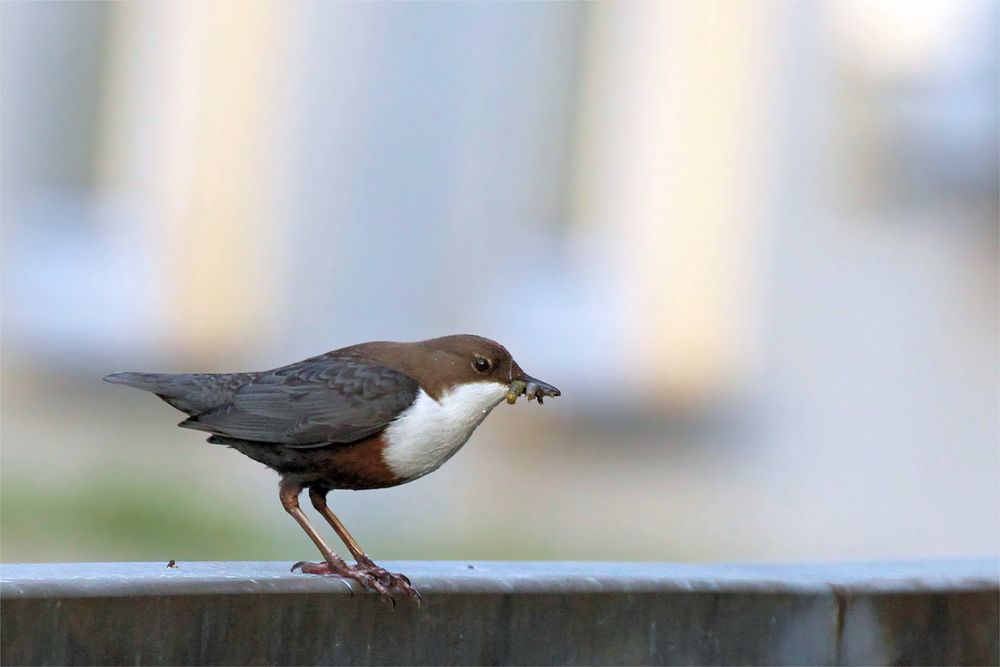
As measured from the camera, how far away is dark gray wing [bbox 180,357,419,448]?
3549mm

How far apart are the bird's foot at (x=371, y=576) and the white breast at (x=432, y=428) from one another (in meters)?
0.24

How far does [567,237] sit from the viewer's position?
8812 mm

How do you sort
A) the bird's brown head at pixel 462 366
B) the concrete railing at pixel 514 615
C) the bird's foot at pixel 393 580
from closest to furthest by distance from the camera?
the concrete railing at pixel 514 615, the bird's foot at pixel 393 580, the bird's brown head at pixel 462 366

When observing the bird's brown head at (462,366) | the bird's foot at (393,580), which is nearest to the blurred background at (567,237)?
the bird's brown head at (462,366)

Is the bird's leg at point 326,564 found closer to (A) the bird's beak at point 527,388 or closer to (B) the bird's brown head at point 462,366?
(B) the bird's brown head at point 462,366

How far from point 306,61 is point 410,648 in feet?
19.3

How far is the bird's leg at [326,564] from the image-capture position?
10.1 feet

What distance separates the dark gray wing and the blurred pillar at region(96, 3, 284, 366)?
4.68 m

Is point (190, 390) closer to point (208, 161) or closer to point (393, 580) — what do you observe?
point (393, 580)

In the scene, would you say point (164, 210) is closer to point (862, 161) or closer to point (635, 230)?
point (635, 230)

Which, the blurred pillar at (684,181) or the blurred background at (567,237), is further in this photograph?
the blurred pillar at (684,181)

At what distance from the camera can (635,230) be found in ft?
28.3

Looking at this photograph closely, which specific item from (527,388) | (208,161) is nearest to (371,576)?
(527,388)

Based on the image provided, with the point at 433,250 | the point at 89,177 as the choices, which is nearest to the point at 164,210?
the point at 89,177
